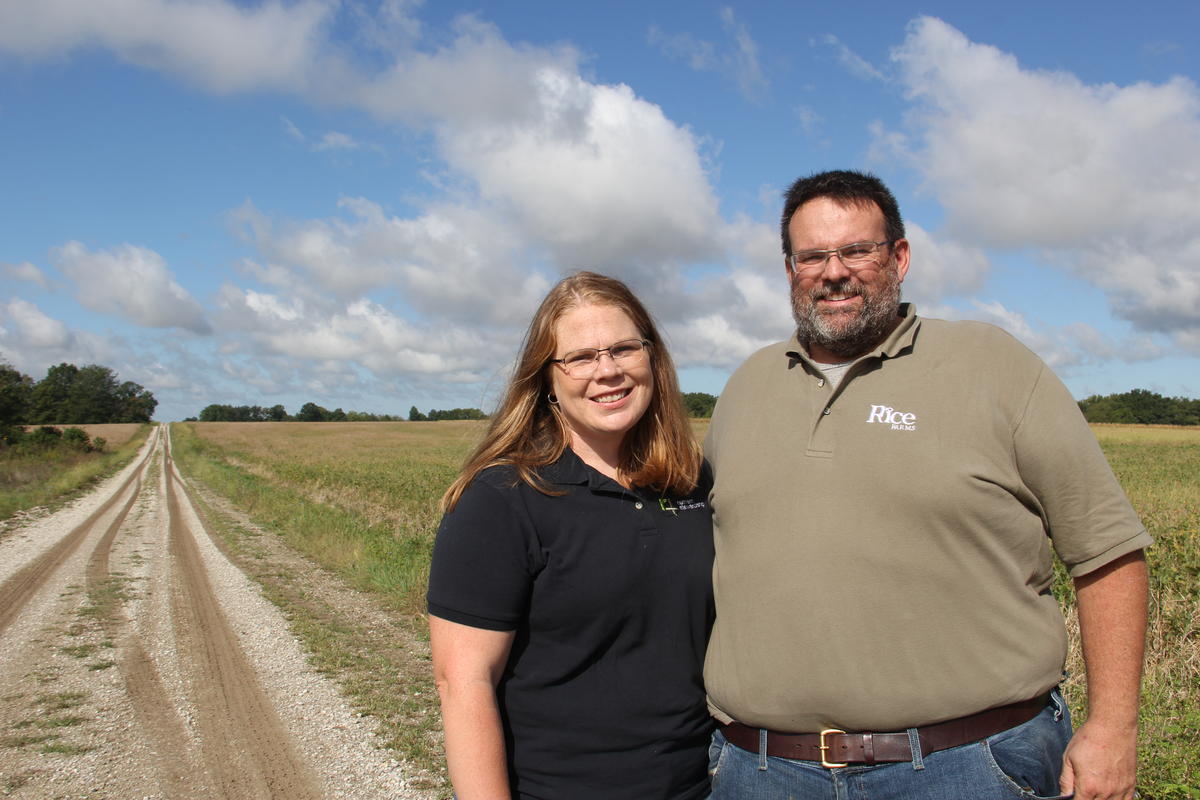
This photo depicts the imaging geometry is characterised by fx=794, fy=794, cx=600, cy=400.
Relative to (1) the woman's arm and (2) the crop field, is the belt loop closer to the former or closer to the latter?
(1) the woman's arm

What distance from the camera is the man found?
2.06 meters

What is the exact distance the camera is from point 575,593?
2055mm

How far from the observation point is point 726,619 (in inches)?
91.1

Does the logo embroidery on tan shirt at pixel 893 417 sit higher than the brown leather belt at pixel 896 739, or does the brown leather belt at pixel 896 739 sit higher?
the logo embroidery on tan shirt at pixel 893 417

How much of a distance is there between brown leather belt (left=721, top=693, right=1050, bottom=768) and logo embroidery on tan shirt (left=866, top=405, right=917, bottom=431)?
2.51 feet

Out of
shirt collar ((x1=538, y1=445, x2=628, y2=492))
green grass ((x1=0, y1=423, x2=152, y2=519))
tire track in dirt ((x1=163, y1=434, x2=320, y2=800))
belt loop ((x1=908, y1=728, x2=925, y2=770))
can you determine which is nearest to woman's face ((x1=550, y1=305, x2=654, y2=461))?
shirt collar ((x1=538, y1=445, x2=628, y2=492))

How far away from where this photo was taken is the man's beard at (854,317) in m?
2.42

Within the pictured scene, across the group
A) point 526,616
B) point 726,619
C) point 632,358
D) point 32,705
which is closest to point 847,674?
point 726,619

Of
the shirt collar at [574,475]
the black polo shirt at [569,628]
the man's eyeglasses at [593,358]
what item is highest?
the man's eyeglasses at [593,358]

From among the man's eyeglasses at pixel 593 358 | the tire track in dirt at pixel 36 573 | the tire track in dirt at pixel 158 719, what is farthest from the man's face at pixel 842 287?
the tire track in dirt at pixel 36 573

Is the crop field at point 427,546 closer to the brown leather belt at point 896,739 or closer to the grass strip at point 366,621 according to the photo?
the grass strip at point 366,621

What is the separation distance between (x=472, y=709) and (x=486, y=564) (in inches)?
14.3

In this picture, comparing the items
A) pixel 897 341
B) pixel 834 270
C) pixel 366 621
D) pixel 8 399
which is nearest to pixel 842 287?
pixel 834 270

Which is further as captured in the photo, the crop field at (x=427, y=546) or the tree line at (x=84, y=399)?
the tree line at (x=84, y=399)
